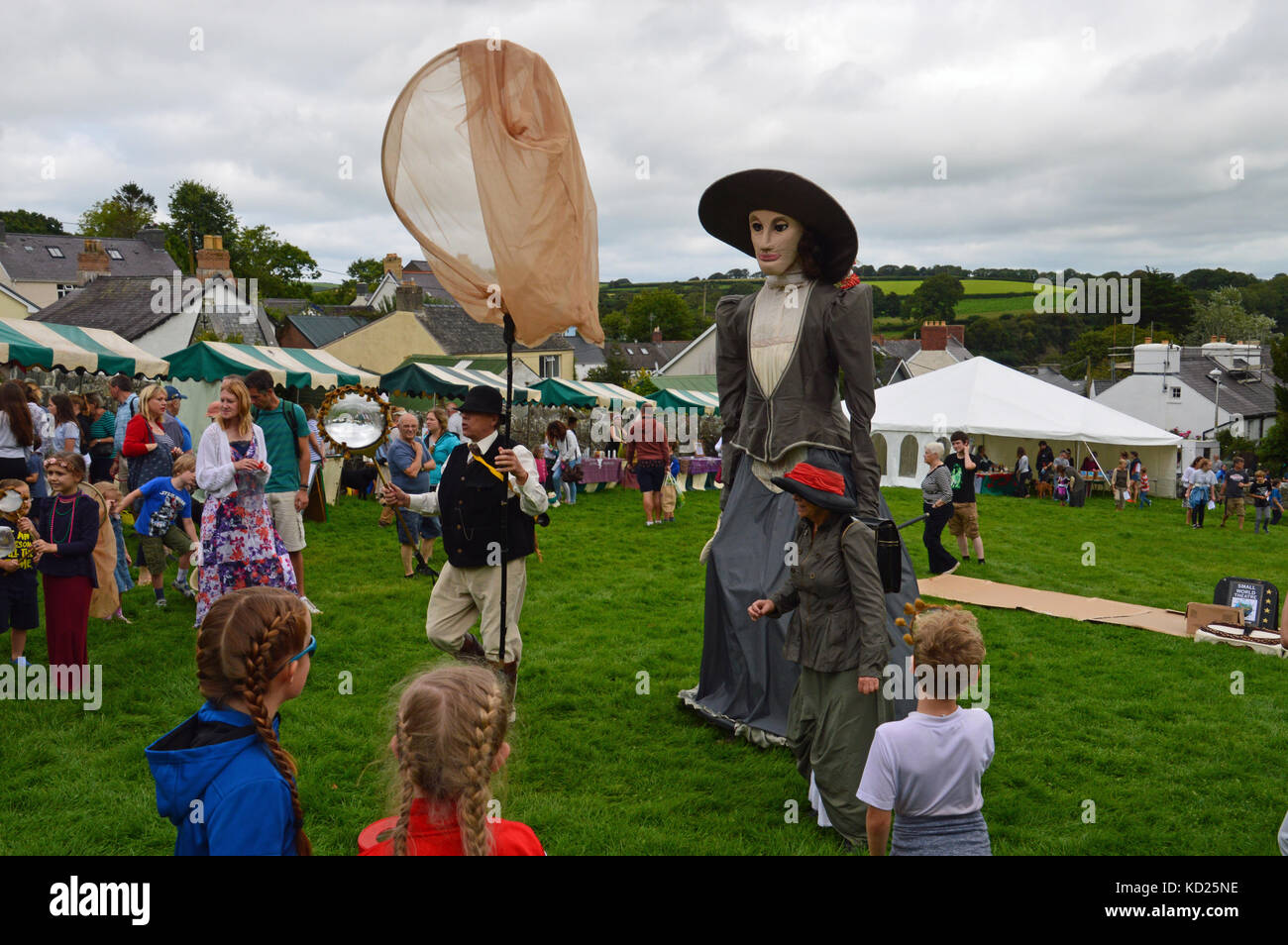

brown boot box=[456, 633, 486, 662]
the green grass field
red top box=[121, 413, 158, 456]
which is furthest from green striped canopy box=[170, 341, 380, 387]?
brown boot box=[456, 633, 486, 662]

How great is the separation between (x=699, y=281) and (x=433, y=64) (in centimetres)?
14205

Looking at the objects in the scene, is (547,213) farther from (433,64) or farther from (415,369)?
(415,369)

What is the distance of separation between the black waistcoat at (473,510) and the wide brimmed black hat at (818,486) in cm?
187

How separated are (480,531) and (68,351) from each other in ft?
28.8

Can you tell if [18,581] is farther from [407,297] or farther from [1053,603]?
[407,297]

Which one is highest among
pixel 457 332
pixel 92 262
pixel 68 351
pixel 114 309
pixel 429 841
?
pixel 92 262

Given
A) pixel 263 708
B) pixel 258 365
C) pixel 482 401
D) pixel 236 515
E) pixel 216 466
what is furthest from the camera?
pixel 258 365

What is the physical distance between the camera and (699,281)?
14275cm

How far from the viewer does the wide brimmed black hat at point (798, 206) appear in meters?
4.43

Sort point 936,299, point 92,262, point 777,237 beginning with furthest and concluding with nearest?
point 936,299 → point 92,262 → point 777,237

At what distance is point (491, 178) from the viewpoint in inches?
151

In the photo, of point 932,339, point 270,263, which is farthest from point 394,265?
point 932,339
